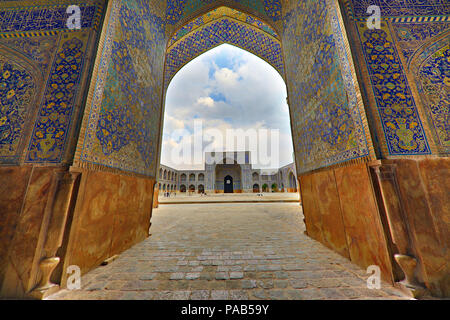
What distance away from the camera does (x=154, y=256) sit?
2127 mm

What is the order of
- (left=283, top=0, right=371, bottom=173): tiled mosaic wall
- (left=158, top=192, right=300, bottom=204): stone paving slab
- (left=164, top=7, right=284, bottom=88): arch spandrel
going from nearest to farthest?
(left=283, top=0, right=371, bottom=173): tiled mosaic wall, (left=164, top=7, right=284, bottom=88): arch spandrel, (left=158, top=192, right=300, bottom=204): stone paving slab

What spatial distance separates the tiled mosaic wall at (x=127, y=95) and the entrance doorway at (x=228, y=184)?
83.8 feet

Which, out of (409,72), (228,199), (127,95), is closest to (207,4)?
(127,95)

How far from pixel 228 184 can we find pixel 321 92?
87.7 feet

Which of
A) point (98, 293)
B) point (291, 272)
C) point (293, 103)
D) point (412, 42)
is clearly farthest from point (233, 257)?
point (412, 42)

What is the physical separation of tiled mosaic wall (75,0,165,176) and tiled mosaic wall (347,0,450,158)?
3094 mm

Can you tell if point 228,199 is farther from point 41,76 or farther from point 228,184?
point 228,184

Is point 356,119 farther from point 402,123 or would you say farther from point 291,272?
point 291,272

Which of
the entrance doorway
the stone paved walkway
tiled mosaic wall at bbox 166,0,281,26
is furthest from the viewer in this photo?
the entrance doorway

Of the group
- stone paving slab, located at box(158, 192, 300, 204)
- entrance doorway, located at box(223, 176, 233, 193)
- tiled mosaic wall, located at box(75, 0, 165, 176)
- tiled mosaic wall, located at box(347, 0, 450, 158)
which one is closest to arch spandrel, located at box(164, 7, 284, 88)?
tiled mosaic wall, located at box(75, 0, 165, 176)

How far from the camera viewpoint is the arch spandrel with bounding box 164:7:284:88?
17.4 feet

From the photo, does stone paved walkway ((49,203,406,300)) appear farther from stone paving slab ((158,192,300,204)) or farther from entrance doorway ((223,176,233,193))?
entrance doorway ((223,176,233,193))

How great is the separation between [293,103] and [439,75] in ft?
6.32
